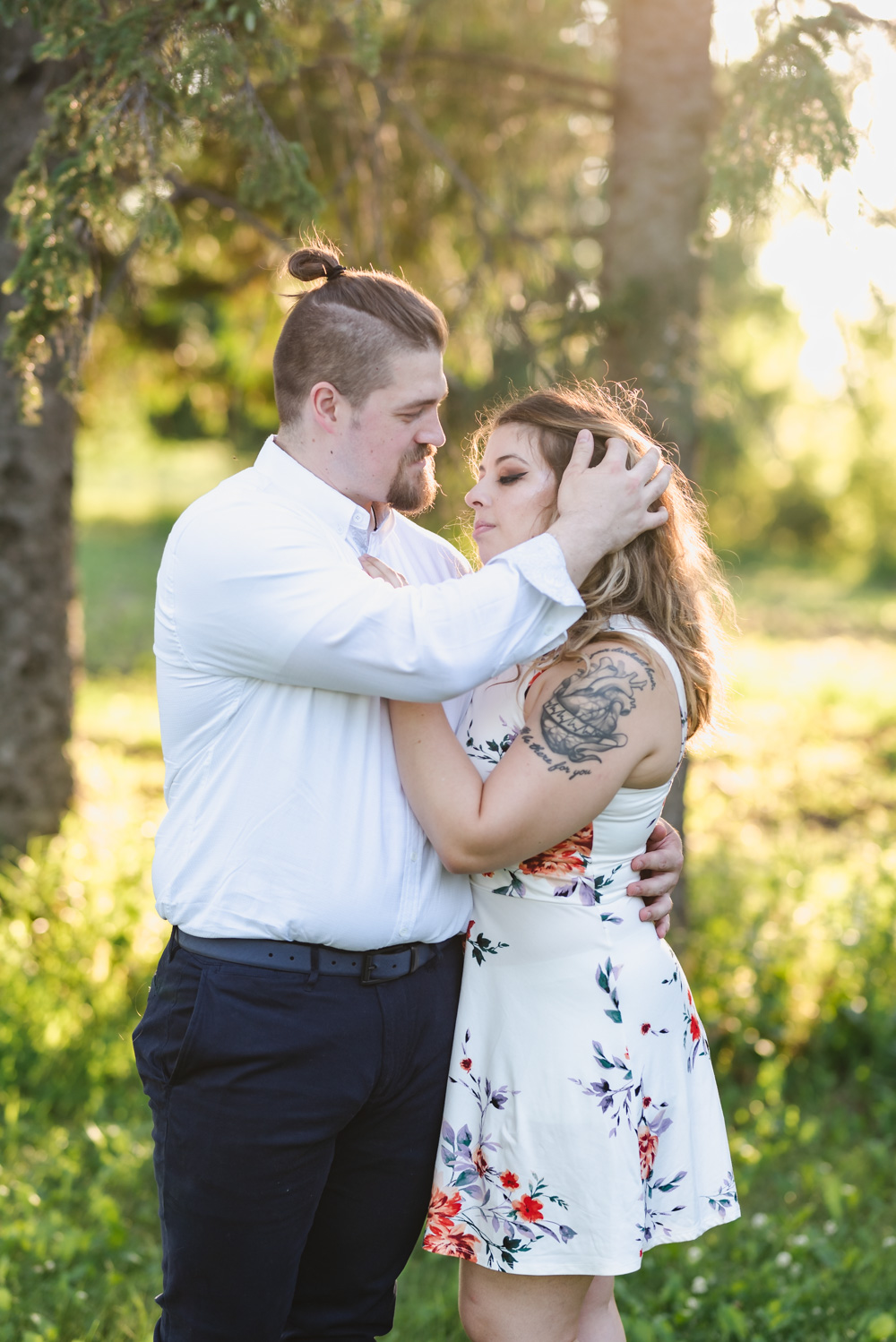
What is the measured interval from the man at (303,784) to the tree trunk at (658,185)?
7.82 ft

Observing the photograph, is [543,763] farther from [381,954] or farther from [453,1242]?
[453,1242]

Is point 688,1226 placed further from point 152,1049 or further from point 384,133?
point 384,133

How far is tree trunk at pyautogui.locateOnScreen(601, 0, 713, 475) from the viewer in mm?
4488

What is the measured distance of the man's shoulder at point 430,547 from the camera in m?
2.60

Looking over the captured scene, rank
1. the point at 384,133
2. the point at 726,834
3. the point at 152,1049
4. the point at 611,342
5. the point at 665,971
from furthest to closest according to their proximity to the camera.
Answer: the point at 726,834
the point at 384,133
the point at 611,342
the point at 665,971
the point at 152,1049

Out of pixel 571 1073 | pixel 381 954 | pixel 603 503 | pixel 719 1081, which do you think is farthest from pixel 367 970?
pixel 719 1081

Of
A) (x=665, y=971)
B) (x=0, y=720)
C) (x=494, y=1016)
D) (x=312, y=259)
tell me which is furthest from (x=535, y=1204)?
(x=0, y=720)

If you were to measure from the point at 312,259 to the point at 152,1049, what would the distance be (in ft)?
5.08

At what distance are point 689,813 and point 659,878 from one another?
592 centimetres

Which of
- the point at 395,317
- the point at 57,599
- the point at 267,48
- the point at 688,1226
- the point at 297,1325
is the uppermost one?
the point at 267,48

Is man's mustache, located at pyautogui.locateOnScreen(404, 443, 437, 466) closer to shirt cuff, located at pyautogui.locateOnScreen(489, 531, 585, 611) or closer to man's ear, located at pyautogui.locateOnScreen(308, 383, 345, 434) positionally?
man's ear, located at pyautogui.locateOnScreen(308, 383, 345, 434)

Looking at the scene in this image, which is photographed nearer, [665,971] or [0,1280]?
[665,971]

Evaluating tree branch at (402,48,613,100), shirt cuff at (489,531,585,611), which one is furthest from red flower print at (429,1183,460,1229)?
tree branch at (402,48,613,100)

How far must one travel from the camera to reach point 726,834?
800cm
